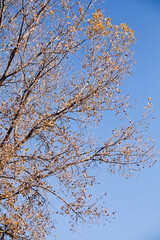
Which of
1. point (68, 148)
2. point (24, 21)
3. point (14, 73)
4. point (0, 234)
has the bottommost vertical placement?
point (0, 234)

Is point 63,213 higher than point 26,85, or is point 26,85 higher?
point 26,85

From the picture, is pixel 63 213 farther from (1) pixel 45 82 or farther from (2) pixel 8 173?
(1) pixel 45 82

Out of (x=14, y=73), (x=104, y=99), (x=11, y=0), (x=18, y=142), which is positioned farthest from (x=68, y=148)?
(x=11, y=0)

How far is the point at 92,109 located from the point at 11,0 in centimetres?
546

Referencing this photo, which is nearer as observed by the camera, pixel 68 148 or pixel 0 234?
pixel 0 234

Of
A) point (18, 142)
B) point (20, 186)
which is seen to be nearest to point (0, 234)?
point (20, 186)

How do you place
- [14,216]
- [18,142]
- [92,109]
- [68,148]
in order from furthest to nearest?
1. [92,109]
2. [68,148]
3. [18,142]
4. [14,216]

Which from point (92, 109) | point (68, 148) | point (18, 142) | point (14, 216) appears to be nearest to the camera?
point (14, 216)

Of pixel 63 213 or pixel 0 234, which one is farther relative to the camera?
pixel 63 213

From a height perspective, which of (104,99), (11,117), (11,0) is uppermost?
(11,0)

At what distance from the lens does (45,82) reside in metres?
11.0

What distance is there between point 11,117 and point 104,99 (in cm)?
379

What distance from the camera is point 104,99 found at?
11.7m

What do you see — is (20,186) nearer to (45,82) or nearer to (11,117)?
(11,117)
